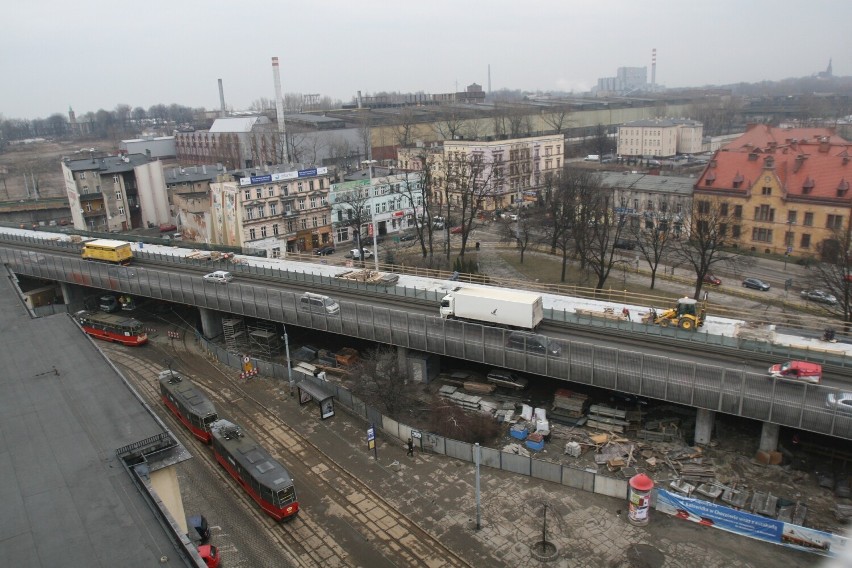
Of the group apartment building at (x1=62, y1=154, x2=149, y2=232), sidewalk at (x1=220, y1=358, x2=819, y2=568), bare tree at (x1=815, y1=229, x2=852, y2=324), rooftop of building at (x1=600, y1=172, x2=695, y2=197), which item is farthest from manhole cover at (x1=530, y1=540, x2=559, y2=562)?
apartment building at (x1=62, y1=154, x2=149, y2=232)

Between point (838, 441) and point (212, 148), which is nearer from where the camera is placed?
point (838, 441)

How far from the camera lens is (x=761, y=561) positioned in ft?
68.0

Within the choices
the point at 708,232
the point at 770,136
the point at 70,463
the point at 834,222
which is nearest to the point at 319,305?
the point at 70,463

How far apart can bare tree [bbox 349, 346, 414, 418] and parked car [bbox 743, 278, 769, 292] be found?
113 feet

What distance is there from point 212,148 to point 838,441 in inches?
4678

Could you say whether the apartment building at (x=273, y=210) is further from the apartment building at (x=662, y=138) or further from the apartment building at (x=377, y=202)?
the apartment building at (x=662, y=138)

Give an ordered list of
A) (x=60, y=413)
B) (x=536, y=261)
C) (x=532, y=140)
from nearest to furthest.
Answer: (x=60, y=413) < (x=536, y=261) < (x=532, y=140)

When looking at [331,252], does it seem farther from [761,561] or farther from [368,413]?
[761,561]

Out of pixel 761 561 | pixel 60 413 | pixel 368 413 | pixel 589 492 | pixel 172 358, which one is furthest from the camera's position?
pixel 172 358

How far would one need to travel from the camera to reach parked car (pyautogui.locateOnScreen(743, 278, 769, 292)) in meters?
51.0

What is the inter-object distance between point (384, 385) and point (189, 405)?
1018 cm

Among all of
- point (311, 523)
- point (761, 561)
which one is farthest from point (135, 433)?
point (761, 561)

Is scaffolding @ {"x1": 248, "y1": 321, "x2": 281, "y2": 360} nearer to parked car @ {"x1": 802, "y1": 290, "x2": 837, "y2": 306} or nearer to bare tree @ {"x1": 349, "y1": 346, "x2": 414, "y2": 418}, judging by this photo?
bare tree @ {"x1": 349, "y1": 346, "x2": 414, "y2": 418}

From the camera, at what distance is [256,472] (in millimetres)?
24531
